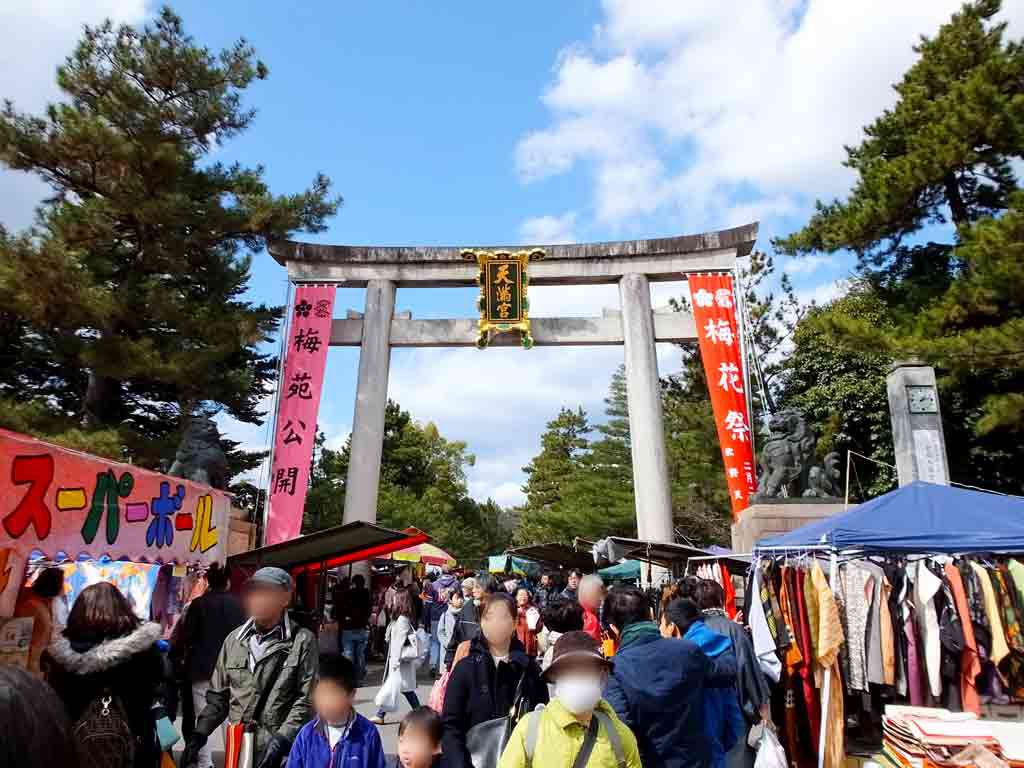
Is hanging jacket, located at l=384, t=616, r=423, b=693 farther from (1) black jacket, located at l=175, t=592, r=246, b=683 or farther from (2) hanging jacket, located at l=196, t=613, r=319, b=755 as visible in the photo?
(2) hanging jacket, located at l=196, t=613, r=319, b=755

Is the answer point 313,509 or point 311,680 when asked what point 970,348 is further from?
point 313,509

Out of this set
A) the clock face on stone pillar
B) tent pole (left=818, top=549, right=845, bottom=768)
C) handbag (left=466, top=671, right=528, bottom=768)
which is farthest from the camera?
the clock face on stone pillar

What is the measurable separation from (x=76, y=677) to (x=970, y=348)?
32.4 ft

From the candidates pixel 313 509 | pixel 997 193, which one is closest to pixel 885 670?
pixel 997 193

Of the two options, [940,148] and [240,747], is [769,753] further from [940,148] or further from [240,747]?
[940,148]

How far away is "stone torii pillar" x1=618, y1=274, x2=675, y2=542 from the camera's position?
13.7m

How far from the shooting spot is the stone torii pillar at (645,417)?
13672 millimetres

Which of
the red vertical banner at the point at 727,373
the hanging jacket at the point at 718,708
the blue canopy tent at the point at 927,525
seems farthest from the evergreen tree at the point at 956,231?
the hanging jacket at the point at 718,708

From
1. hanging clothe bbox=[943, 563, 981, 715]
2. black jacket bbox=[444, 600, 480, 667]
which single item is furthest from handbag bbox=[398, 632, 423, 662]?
hanging clothe bbox=[943, 563, 981, 715]

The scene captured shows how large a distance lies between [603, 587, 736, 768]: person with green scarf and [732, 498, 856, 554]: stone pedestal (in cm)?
842

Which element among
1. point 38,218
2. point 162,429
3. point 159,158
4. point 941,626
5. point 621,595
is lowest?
point 941,626

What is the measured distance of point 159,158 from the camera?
11.7 meters

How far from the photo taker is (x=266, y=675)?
3.09 metres

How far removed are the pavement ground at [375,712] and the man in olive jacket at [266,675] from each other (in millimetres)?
1238
